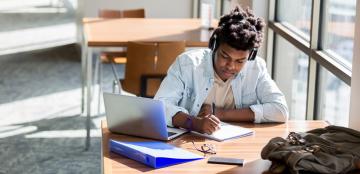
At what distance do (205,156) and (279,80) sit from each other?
7.83ft

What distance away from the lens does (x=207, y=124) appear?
104 inches

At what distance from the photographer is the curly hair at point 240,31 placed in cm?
277

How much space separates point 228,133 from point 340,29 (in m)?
1.07

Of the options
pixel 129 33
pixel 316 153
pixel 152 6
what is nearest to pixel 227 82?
pixel 316 153

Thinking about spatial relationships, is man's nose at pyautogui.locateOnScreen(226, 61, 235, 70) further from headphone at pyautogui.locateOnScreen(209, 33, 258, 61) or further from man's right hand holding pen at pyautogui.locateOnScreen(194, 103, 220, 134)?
man's right hand holding pen at pyautogui.locateOnScreen(194, 103, 220, 134)

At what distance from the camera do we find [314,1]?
3721 mm

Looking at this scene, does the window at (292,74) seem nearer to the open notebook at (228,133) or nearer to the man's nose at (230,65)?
the man's nose at (230,65)

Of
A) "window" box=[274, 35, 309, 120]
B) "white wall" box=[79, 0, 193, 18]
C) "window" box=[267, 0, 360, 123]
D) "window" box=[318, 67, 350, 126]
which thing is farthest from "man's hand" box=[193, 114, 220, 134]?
"white wall" box=[79, 0, 193, 18]

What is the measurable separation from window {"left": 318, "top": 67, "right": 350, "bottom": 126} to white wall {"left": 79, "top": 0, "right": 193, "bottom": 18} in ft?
12.5

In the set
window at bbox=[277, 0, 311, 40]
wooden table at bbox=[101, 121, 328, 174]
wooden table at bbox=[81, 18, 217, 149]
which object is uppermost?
window at bbox=[277, 0, 311, 40]

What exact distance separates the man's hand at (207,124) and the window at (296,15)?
1.49m

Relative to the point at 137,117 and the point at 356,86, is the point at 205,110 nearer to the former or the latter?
the point at 137,117

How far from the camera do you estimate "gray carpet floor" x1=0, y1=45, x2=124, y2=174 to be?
4.41 metres

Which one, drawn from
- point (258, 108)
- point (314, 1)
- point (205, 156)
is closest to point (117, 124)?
point (205, 156)
